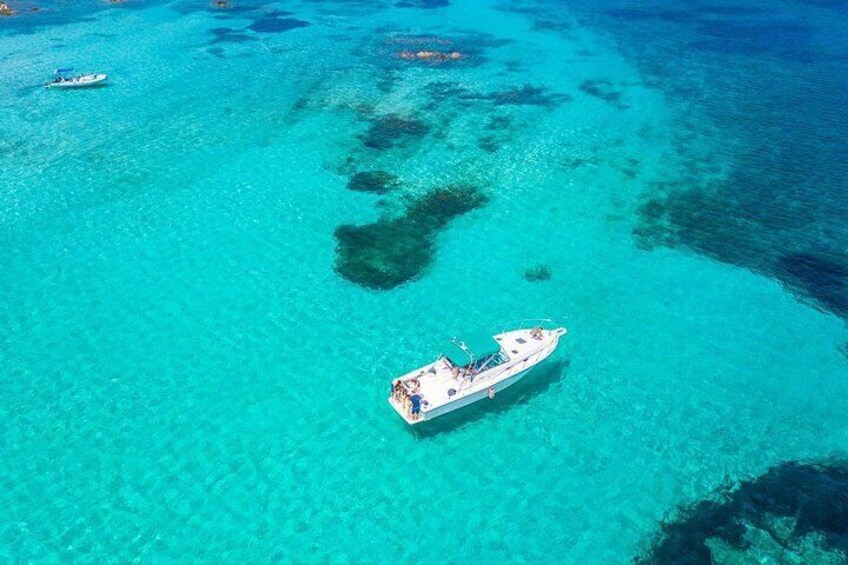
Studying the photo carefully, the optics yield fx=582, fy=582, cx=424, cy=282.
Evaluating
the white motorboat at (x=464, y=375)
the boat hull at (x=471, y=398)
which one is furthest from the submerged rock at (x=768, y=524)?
the white motorboat at (x=464, y=375)

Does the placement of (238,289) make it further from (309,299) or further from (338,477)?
(338,477)

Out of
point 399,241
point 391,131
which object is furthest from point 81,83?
point 399,241

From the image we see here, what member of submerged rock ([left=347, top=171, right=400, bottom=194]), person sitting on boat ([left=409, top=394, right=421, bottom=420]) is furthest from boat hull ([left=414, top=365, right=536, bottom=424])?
submerged rock ([left=347, top=171, right=400, bottom=194])

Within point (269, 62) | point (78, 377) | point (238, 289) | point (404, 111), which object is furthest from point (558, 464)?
point (269, 62)

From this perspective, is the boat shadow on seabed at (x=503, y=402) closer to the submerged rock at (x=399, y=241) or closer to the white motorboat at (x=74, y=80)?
the submerged rock at (x=399, y=241)

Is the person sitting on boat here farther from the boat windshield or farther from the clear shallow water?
the boat windshield

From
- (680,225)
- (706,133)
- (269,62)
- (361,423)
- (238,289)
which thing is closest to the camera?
(361,423)
